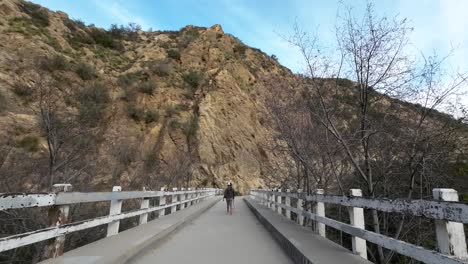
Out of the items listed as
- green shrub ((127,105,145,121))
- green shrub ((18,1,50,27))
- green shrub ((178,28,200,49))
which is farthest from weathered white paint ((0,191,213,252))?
green shrub ((178,28,200,49))

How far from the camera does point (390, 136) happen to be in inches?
429

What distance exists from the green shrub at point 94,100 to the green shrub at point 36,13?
46.9ft

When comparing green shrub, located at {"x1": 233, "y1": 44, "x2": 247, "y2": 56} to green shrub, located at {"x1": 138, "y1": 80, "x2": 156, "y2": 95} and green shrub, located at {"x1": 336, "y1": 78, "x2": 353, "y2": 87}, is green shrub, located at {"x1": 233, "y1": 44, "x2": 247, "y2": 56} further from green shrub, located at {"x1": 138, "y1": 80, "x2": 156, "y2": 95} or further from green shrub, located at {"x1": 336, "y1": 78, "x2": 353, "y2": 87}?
green shrub, located at {"x1": 336, "y1": 78, "x2": 353, "y2": 87}

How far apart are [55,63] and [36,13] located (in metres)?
15.4

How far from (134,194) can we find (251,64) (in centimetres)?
6429

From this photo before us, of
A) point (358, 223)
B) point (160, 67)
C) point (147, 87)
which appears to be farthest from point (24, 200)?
point (160, 67)

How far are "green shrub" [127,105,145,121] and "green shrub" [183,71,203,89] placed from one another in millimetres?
13567

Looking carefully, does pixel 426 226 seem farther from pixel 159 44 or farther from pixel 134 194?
pixel 159 44

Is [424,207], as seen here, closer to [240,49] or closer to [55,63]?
[55,63]

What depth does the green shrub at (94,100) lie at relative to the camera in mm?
44287

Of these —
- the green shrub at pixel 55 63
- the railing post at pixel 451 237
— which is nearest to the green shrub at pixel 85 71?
the green shrub at pixel 55 63

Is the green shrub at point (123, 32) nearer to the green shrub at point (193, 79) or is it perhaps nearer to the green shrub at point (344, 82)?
the green shrub at point (193, 79)

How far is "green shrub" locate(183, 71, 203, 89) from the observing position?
6378cm

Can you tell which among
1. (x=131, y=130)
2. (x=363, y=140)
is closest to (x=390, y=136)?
(x=363, y=140)
